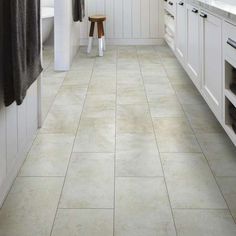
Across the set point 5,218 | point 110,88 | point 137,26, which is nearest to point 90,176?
point 5,218

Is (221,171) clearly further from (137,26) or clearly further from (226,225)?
(137,26)

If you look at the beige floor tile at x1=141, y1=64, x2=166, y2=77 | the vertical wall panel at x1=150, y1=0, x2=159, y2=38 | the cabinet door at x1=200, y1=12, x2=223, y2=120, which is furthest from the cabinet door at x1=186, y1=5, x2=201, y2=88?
the vertical wall panel at x1=150, y1=0, x2=159, y2=38

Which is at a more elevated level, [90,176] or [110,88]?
[110,88]

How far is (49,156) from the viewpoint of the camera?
2.24m

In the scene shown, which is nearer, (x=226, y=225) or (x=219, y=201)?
(x=226, y=225)

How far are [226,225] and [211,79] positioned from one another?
116cm

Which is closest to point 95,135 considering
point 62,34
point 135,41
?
point 62,34

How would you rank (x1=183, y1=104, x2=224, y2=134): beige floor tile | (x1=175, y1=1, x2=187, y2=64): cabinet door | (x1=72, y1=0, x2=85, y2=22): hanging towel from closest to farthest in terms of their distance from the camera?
(x1=183, y1=104, x2=224, y2=134): beige floor tile, (x1=175, y1=1, x2=187, y2=64): cabinet door, (x1=72, y1=0, x2=85, y2=22): hanging towel

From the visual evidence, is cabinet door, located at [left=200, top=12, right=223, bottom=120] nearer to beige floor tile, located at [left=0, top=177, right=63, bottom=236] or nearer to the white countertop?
the white countertop

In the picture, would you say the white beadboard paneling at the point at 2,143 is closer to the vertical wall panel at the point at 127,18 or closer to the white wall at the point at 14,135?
the white wall at the point at 14,135

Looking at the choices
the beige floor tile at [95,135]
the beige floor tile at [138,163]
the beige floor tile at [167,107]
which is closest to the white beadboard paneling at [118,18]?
the beige floor tile at [167,107]

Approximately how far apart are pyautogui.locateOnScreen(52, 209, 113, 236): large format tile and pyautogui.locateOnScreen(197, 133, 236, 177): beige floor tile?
68 cm

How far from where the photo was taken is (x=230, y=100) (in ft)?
6.75

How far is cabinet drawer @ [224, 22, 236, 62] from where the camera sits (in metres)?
1.89
